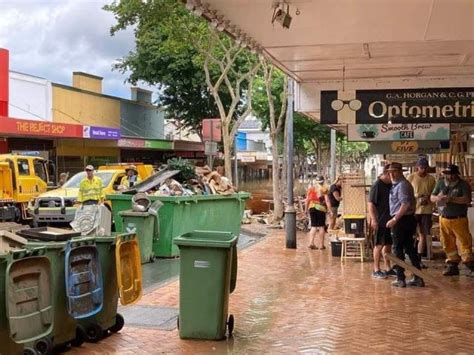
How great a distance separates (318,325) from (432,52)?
15.0 ft

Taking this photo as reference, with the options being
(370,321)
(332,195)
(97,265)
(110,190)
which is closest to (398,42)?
A: (370,321)

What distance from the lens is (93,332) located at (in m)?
7.02

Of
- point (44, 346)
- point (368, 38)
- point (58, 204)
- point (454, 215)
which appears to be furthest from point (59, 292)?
point (58, 204)

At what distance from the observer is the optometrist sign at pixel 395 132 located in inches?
493

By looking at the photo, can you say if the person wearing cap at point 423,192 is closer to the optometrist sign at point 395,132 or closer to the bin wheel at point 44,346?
the optometrist sign at point 395,132

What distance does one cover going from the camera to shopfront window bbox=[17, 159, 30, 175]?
19.1m

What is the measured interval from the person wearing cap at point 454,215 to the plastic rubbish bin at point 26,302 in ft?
23.6

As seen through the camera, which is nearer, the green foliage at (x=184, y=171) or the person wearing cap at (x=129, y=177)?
the green foliage at (x=184, y=171)

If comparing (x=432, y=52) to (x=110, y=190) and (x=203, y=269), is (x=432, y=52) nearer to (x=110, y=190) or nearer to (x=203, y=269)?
(x=203, y=269)

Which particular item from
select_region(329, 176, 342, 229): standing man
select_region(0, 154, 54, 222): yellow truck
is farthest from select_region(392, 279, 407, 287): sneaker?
select_region(0, 154, 54, 222): yellow truck

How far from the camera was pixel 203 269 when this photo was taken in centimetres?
695

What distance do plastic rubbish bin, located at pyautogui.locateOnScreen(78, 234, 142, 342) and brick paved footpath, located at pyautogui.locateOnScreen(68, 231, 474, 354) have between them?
0.49 feet

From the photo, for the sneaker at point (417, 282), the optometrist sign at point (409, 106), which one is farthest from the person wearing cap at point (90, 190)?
the sneaker at point (417, 282)

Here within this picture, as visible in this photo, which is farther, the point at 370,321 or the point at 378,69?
the point at 378,69
